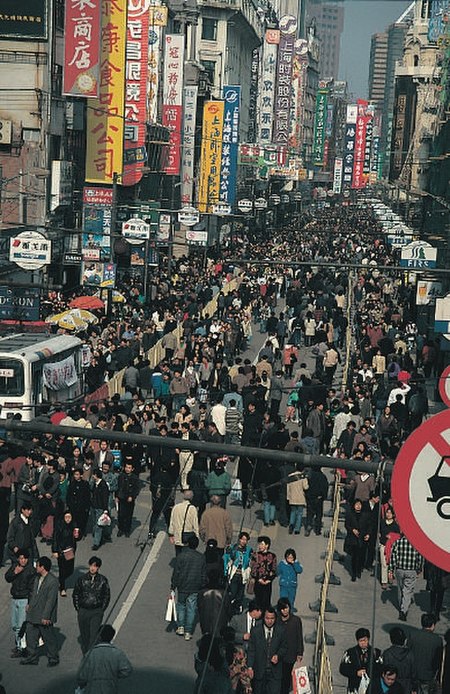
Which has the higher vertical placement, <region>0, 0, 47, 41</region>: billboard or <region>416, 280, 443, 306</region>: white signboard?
<region>0, 0, 47, 41</region>: billboard

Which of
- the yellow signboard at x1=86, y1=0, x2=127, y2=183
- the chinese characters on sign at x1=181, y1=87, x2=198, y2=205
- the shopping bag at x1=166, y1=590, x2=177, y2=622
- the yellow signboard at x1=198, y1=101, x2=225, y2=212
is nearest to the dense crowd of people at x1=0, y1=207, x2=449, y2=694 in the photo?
the shopping bag at x1=166, y1=590, x2=177, y2=622

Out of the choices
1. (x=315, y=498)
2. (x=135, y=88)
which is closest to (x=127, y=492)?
(x=315, y=498)

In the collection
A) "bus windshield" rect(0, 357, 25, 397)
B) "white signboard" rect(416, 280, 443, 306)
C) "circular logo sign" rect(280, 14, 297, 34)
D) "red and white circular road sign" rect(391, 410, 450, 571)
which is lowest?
"bus windshield" rect(0, 357, 25, 397)

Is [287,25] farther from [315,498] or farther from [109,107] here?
[315,498]

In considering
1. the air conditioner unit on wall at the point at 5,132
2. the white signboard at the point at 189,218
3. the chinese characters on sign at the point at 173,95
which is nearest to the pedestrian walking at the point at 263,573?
the air conditioner unit on wall at the point at 5,132

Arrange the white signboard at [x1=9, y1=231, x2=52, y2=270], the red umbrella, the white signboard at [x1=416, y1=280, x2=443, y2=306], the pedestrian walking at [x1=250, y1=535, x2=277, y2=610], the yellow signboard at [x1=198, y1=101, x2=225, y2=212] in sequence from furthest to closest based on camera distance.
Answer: the yellow signboard at [x1=198, y1=101, x2=225, y2=212] < the white signboard at [x1=416, y1=280, x2=443, y2=306] < the red umbrella < the white signboard at [x1=9, y1=231, x2=52, y2=270] < the pedestrian walking at [x1=250, y1=535, x2=277, y2=610]

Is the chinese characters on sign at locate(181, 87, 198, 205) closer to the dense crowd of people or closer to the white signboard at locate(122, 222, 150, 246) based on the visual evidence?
the white signboard at locate(122, 222, 150, 246)

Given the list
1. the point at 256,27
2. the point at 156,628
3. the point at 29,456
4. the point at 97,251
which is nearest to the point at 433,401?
the point at 97,251
